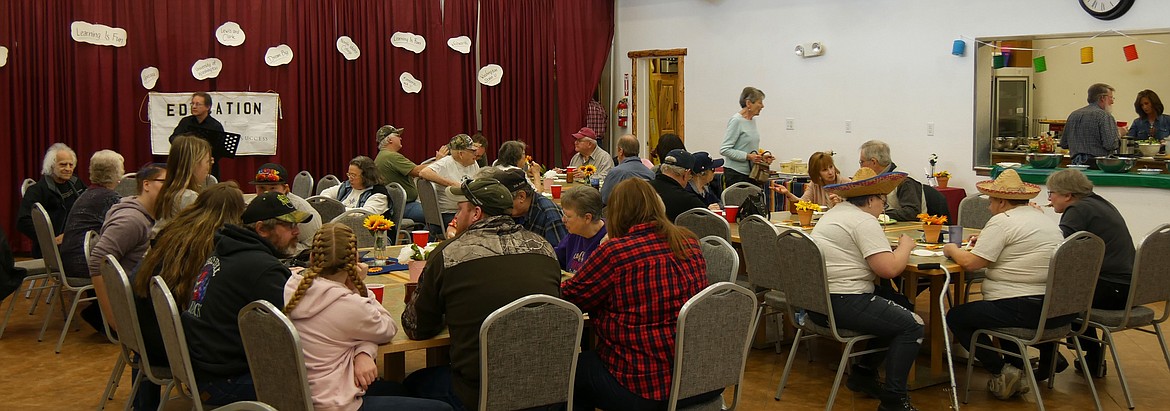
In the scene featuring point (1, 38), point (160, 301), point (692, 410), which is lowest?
point (692, 410)

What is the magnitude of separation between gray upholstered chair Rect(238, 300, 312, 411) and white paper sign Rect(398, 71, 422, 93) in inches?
328

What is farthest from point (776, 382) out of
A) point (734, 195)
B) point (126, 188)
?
point (126, 188)

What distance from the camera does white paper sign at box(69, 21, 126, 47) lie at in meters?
9.27

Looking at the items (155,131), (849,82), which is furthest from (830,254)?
(155,131)

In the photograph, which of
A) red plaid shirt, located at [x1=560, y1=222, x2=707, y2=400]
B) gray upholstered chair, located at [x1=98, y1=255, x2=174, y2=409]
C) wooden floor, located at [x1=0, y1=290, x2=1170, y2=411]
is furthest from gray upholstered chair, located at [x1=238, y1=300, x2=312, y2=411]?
wooden floor, located at [x1=0, y1=290, x2=1170, y2=411]

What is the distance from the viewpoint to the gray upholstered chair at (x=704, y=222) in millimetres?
5191

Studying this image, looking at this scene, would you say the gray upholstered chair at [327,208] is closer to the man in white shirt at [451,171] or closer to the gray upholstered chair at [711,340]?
the man in white shirt at [451,171]

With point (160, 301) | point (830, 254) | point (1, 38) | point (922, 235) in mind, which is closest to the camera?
point (160, 301)

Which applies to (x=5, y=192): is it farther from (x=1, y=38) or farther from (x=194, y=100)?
(x=194, y=100)

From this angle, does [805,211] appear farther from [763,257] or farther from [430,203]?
[430,203]

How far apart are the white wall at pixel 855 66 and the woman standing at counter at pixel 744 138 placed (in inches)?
59.3

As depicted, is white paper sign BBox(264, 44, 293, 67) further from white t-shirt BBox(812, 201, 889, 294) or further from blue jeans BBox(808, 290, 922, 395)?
blue jeans BBox(808, 290, 922, 395)

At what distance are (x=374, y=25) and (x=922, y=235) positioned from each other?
7.06m

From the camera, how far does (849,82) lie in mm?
9969
